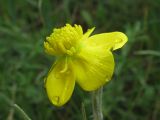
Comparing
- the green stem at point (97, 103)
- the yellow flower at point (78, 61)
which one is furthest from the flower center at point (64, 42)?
the green stem at point (97, 103)

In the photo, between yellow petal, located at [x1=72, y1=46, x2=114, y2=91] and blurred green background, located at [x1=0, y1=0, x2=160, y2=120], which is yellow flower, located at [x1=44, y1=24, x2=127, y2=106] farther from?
blurred green background, located at [x1=0, y1=0, x2=160, y2=120]

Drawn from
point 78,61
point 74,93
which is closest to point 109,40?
point 78,61

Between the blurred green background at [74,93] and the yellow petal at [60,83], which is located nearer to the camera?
the yellow petal at [60,83]

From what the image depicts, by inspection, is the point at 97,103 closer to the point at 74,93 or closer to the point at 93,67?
the point at 93,67

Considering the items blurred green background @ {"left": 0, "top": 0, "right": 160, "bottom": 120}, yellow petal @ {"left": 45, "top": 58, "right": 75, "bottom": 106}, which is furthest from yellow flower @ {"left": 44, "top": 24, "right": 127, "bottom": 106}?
blurred green background @ {"left": 0, "top": 0, "right": 160, "bottom": 120}

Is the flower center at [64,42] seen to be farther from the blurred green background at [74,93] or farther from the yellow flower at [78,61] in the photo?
the blurred green background at [74,93]

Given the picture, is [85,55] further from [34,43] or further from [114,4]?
[114,4]

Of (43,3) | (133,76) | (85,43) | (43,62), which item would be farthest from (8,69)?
(85,43)
